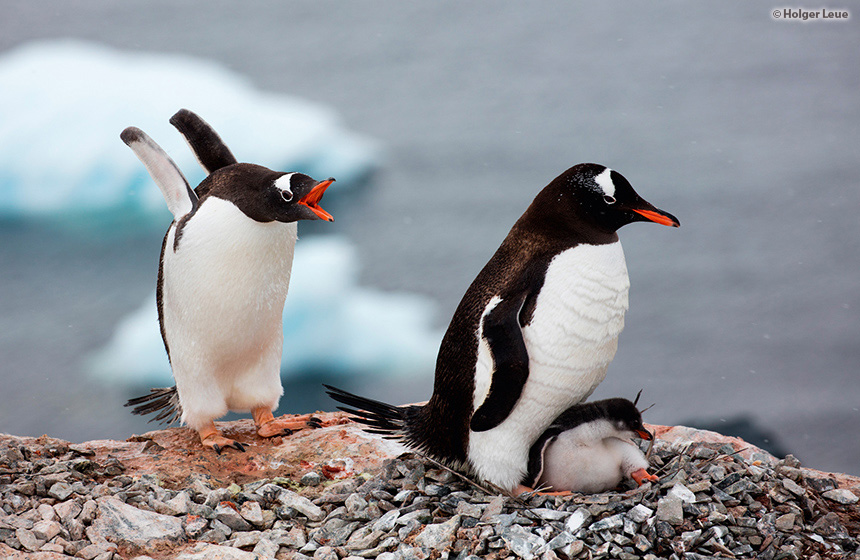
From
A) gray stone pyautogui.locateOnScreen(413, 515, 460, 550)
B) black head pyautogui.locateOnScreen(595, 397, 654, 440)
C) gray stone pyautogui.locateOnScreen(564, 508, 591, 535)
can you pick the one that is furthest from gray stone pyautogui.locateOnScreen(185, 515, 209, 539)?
black head pyautogui.locateOnScreen(595, 397, 654, 440)

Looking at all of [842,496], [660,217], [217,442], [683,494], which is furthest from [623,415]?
[217,442]

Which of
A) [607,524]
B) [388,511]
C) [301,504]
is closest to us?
[607,524]

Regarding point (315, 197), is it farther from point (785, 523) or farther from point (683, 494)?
point (785, 523)

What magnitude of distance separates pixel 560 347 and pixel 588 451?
337 millimetres

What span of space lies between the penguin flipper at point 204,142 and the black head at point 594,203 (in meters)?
1.61

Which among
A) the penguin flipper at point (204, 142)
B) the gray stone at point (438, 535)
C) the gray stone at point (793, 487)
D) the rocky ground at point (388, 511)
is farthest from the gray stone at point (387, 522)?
the penguin flipper at point (204, 142)

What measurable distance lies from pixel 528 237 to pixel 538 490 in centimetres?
76

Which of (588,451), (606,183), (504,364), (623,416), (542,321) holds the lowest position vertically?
(588,451)

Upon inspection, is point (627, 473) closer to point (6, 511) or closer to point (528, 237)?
point (528, 237)

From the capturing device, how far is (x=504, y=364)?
2406mm

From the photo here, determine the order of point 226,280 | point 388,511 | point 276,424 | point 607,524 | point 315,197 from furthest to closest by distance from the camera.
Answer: point 276,424
point 226,280
point 315,197
point 388,511
point 607,524

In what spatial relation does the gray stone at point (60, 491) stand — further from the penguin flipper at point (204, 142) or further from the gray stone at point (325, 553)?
the penguin flipper at point (204, 142)

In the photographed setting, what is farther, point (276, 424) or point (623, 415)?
point (276, 424)

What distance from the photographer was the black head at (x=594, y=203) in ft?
8.00
